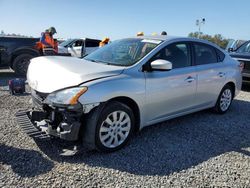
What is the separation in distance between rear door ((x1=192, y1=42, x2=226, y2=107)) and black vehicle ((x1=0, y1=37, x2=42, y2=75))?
6698 mm

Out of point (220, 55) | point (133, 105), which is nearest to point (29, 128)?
point (133, 105)

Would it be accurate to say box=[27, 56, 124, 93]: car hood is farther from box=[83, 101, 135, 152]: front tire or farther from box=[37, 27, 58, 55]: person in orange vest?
box=[37, 27, 58, 55]: person in orange vest

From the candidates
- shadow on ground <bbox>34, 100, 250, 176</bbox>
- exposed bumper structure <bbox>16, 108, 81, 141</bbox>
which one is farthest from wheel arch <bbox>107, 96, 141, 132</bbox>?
exposed bumper structure <bbox>16, 108, 81, 141</bbox>

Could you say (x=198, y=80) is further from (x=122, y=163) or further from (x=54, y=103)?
(x=54, y=103)

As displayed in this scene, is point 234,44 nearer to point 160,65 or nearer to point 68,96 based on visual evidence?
point 160,65

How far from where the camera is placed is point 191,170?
3.51 metres

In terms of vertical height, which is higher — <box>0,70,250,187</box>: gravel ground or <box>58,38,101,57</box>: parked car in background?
<box>58,38,101,57</box>: parked car in background

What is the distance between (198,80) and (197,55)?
0.49 meters

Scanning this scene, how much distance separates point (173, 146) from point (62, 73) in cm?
196

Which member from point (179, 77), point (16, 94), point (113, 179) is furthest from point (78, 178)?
point (16, 94)

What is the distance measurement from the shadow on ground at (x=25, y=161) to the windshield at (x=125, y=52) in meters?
1.76

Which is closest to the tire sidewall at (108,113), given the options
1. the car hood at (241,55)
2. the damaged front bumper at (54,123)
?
the damaged front bumper at (54,123)

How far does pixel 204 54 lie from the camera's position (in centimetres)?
539

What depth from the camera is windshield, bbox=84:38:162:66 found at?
429 centimetres
